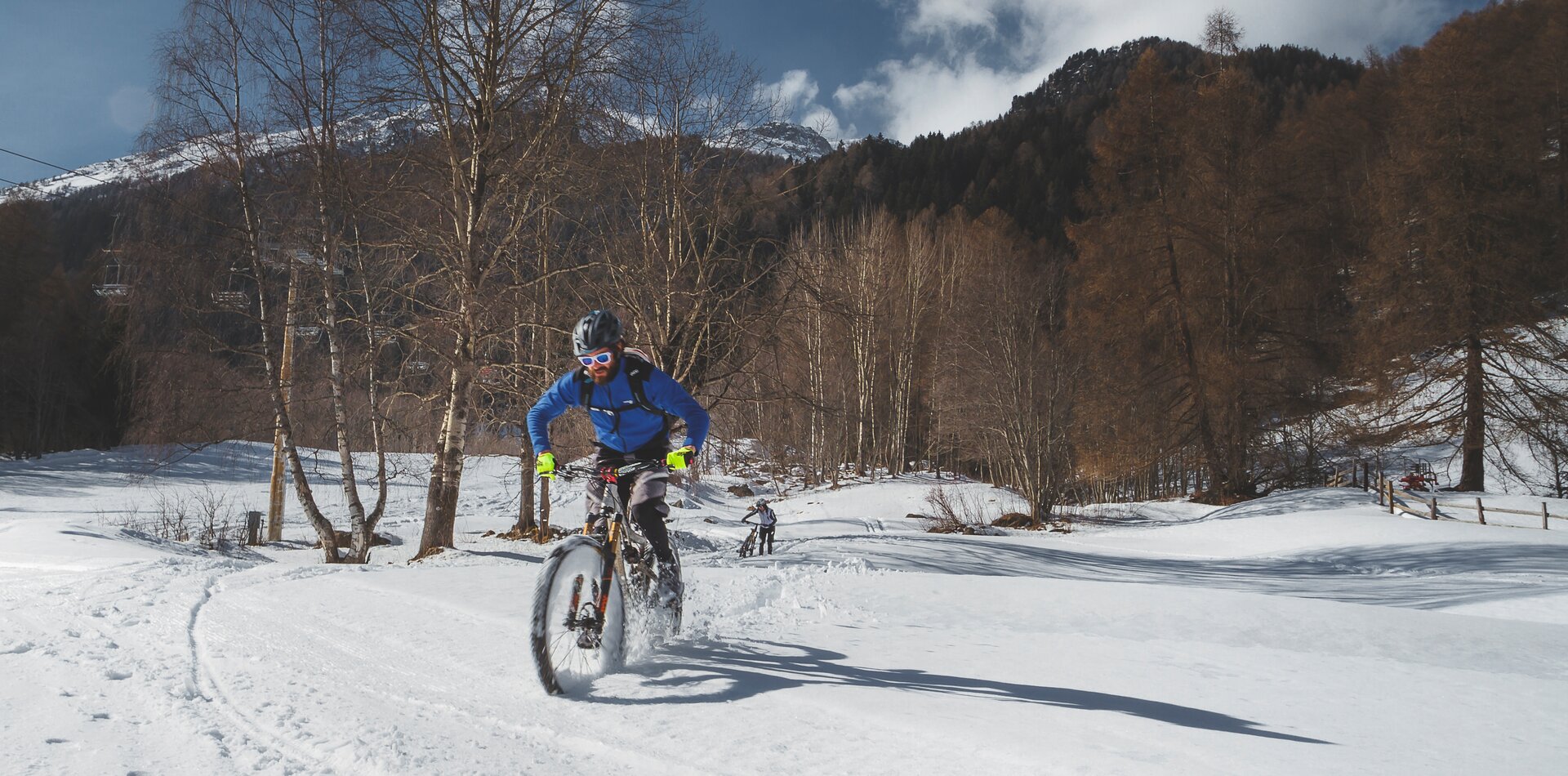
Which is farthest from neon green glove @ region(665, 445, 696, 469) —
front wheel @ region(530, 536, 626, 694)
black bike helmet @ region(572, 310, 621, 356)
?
black bike helmet @ region(572, 310, 621, 356)

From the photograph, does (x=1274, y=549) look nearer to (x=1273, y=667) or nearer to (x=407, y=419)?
(x=1273, y=667)

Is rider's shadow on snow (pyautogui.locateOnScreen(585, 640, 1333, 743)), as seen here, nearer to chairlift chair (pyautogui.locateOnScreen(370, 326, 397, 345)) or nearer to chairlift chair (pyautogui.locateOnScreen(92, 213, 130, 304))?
chairlift chair (pyautogui.locateOnScreen(370, 326, 397, 345))

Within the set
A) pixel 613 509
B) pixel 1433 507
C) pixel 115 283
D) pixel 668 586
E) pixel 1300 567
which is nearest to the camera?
pixel 613 509

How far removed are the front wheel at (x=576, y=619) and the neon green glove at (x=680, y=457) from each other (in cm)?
52

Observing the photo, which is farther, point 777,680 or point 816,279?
point 816,279

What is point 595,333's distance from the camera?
12.4 feet

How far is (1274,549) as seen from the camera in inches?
686

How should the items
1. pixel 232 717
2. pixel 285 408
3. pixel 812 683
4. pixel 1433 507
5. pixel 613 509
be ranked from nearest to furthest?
pixel 232 717 → pixel 812 683 → pixel 613 509 → pixel 285 408 → pixel 1433 507

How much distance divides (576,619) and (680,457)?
880mm

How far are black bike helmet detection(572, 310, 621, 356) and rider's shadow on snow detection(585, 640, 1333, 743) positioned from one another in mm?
1580

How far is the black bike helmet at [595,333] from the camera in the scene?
3.77 m

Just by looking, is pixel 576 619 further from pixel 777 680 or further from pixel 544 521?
pixel 544 521

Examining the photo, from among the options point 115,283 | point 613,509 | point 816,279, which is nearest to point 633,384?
point 613,509

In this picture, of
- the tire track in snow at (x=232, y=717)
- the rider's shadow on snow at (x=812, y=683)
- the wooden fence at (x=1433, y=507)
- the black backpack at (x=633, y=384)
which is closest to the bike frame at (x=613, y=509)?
the black backpack at (x=633, y=384)
